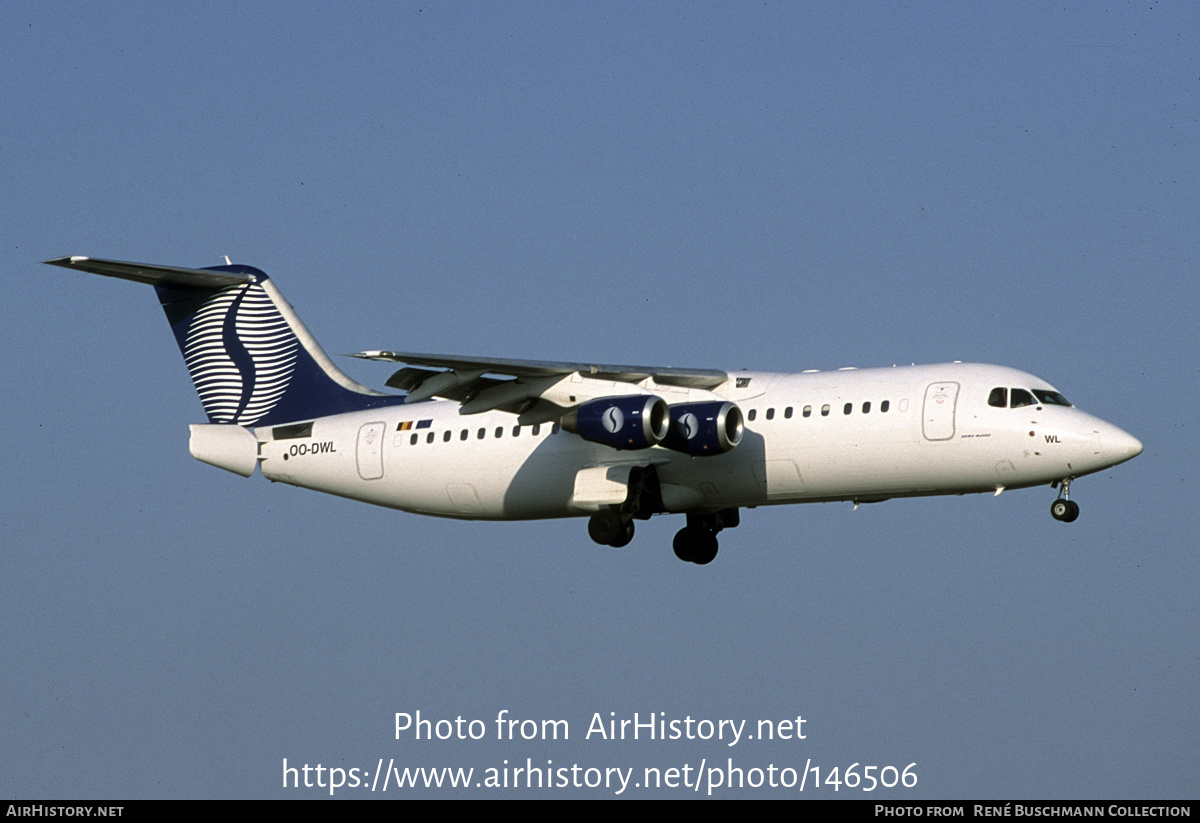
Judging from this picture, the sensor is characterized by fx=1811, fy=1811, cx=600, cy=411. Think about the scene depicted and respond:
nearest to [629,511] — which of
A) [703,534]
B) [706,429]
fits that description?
[706,429]

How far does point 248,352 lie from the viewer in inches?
1170

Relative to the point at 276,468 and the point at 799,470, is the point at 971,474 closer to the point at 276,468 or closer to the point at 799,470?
the point at 799,470

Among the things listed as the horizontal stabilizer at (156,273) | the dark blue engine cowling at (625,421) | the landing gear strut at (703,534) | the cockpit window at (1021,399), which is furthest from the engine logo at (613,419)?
the horizontal stabilizer at (156,273)

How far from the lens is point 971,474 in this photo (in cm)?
2372

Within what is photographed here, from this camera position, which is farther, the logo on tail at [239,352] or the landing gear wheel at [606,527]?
the logo on tail at [239,352]

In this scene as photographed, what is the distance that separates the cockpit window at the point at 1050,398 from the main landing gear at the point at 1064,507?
1026 mm

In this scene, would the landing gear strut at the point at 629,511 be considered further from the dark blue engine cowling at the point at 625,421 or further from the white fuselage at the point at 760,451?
the dark blue engine cowling at the point at 625,421

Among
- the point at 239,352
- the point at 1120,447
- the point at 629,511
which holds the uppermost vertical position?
the point at 239,352

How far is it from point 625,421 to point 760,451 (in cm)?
197

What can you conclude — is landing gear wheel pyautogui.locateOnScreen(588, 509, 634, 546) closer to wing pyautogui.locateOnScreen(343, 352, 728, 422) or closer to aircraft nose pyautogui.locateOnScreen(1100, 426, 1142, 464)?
wing pyautogui.locateOnScreen(343, 352, 728, 422)

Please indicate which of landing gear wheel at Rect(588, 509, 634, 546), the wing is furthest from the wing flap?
landing gear wheel at Rect(588, 509, 634, 546)

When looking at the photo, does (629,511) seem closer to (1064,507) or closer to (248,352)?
(1064,507)

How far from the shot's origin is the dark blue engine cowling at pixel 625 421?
79.6 ft

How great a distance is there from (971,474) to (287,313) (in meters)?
12.1
